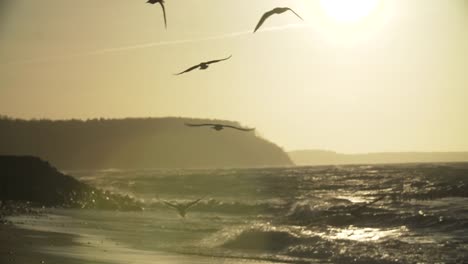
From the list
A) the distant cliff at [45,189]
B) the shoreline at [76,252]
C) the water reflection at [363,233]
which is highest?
the distant cliff at [45,189]

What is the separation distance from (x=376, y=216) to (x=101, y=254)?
15382 millimetres

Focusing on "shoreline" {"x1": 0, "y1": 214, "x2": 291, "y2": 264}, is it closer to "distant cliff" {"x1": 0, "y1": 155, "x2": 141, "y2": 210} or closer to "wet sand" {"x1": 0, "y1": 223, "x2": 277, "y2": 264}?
"wet sand" {"x1": 0, "y1": 223, "x2": 277, "y2": 264}

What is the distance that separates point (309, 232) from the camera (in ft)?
81.6

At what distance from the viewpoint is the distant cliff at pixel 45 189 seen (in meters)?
34.5

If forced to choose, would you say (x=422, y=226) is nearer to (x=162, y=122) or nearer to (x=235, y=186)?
(x=235, y=186)

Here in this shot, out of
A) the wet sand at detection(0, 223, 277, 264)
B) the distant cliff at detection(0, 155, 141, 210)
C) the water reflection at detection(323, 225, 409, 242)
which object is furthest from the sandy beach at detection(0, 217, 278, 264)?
the distant cliff at detection(0, 155, 141, 210)

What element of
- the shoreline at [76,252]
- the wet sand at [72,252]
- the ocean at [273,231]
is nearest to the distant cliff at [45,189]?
the ocean at [273,231]

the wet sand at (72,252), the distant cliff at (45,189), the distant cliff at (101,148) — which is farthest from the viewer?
the distant cliff at (101,148)

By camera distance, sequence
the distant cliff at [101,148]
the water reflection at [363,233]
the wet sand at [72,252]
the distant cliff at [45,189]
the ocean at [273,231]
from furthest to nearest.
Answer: the distant cliff at [101,148] < the distant cliff at [45,189] < the water reflection at [363,233] < the ocean at [273,231] < the wet sand at [72,252]

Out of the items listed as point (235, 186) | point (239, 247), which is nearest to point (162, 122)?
point (235, 186)

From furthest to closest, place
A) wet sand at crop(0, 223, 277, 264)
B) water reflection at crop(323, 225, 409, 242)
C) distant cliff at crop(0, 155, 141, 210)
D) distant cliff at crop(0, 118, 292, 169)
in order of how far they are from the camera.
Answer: distant cliff at crop(0, 118, 292, 169) < distant cliff at crop(0, 155, 141, 210) < water reflection at crop(323, 225, 409, 242) < wet sand at crop(0, 223, 277, 264)

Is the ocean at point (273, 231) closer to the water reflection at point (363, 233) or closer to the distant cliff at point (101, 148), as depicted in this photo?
the water reflection at point (363, 233)

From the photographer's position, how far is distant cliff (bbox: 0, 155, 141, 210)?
34466 millimetres

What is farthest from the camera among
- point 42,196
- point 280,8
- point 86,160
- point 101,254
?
point 86,160
